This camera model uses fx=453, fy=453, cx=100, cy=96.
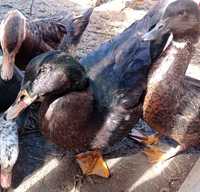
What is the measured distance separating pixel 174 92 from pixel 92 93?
1.92ft

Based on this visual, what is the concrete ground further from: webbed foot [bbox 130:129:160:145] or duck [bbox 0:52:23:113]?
duck [bbox 0:52:23:113]

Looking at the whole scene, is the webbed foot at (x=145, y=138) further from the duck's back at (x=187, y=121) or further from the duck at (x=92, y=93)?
the duck at (x=92, y=93)

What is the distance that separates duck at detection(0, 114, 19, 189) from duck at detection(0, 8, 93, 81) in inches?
15.1

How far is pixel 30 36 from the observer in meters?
3.44

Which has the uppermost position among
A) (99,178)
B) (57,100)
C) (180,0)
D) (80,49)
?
(180,0)

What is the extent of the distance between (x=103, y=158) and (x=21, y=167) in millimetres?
544

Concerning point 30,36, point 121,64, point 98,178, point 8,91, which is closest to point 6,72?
point 8,91

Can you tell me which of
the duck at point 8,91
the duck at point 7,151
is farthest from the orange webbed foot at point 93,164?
the duck at point 8,91

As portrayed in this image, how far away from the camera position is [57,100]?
263 cm

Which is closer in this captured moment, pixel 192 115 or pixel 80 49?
pixel 192 115

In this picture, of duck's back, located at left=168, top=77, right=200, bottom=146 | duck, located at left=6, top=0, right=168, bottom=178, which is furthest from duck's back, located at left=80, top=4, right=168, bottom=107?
duck's back, located at left=168, top=77, right=200, bottom=146

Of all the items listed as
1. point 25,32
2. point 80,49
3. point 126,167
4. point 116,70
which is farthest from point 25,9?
point 126,167

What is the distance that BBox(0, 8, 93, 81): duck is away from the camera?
10.3 feet

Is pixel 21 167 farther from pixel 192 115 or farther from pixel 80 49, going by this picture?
pixel 80 49
